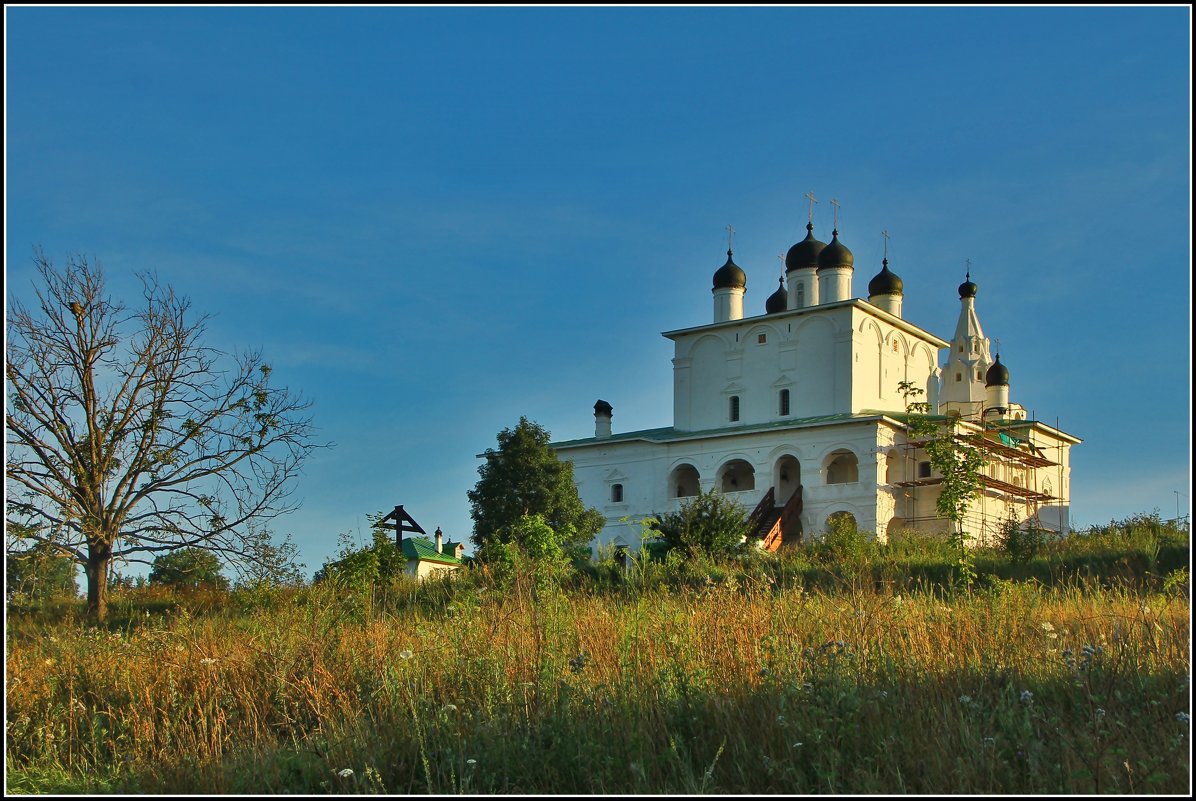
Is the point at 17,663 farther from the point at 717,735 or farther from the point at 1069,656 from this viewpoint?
the point at 1069,656

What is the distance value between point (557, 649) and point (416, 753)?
1.33 meters

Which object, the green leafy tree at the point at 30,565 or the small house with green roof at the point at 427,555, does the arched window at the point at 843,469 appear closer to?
the small house with green roof at the point at 427,555

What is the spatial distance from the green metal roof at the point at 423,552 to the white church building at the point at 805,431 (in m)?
5.28

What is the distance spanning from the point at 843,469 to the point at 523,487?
1169 centimetres

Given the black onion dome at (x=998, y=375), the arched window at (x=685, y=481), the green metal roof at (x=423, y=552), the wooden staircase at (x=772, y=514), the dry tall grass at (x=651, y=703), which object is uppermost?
the black onion dome at (x=998, y=375)

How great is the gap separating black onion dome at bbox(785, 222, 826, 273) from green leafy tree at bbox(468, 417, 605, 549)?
1228 cm

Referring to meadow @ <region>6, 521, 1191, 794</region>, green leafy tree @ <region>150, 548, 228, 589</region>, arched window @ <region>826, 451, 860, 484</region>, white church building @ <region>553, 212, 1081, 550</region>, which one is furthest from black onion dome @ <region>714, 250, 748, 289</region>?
meadow @ <region>6, 521, 1191, 794</region>

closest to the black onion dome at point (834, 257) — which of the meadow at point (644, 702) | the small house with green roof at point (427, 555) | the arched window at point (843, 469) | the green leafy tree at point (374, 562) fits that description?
the arched window at point (843, 469)

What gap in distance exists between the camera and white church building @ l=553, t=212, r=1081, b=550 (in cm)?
3700

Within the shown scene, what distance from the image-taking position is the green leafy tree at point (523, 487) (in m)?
34.8

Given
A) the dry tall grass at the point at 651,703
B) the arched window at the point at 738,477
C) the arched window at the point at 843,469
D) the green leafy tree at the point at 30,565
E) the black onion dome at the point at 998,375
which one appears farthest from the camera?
the black onion dome at the point at 998,375

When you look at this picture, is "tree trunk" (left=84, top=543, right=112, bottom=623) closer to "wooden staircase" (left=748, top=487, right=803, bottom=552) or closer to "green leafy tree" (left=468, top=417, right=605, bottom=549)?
"green leafy tree" (left=468, top=417, right=605, bottom=549)

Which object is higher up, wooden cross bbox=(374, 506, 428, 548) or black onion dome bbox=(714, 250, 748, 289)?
black onion dome bbox=(714, 250, 748, 289)

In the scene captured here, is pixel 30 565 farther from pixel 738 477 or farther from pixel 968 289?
pixel 968 289
